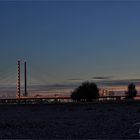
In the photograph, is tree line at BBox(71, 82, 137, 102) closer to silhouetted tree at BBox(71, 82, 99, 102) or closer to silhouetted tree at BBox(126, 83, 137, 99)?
silhouetted tree at BBox(71, 82, 99, 102)

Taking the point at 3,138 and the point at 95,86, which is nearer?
the point at 3,138

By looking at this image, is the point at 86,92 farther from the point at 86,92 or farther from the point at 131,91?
the point at 131,91

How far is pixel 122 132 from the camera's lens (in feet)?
68.2

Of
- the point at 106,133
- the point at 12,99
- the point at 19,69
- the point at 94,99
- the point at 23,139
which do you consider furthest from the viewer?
the point at 19,69

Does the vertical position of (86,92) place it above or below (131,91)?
below

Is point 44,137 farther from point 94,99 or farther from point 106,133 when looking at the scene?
point 94,99

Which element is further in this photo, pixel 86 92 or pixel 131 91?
pixel 131 91

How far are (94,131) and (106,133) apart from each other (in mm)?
1091

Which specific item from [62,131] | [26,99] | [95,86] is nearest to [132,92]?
[95,86]

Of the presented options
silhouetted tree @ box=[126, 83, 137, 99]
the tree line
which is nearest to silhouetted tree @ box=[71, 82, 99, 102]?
the tree line

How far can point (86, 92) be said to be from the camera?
413 feet

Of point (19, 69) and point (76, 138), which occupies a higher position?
point (19, 69)

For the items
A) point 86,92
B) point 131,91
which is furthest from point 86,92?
point 131,91

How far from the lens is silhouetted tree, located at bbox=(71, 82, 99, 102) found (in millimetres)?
125188
